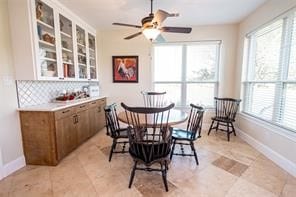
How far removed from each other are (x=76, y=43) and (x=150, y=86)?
6.36 feet

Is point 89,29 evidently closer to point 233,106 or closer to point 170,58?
point 170,58

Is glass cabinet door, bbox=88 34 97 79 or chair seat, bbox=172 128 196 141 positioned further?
glass cabinet door, bbox=88 34 97 79

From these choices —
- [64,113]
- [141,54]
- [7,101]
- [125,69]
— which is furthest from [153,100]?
[7,101]

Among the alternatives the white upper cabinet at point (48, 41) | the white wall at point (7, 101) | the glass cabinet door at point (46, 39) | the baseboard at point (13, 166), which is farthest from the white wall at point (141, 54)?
the baseboard at point (13, 166)

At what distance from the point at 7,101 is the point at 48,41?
108 cm

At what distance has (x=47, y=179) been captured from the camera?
84.9 inches

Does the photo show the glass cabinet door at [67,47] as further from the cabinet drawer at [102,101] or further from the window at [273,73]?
the window at [273,73]

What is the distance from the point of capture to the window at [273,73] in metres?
2.39

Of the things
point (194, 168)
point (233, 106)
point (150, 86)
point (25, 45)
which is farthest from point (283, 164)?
point (25, 45)

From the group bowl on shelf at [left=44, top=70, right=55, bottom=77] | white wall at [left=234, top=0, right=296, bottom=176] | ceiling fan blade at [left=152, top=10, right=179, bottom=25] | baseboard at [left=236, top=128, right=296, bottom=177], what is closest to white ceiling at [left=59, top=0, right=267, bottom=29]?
white wall at [left=234, top=0, right=296, bottom=176]

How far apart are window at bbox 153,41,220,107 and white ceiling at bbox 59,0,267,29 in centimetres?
63

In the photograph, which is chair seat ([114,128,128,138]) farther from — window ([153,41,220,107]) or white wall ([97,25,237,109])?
window ([153,41,220,107])

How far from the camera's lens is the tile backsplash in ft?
8.06

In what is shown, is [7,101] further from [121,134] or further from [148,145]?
[148,145]
